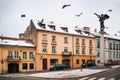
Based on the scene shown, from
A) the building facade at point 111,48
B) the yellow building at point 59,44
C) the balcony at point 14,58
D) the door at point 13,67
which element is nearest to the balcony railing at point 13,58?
the balcony at point 14,58

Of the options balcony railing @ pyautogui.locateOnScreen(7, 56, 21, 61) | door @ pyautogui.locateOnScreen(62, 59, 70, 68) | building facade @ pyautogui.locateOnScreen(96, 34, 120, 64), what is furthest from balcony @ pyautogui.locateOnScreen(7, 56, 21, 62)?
building facade @ pyautogui.locateOnScreen(96, 34, 120, 64)

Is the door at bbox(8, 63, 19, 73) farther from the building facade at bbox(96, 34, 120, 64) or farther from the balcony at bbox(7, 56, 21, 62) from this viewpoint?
the building facade at bbox(96, 34, 120, 64)

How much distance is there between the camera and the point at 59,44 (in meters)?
74.1

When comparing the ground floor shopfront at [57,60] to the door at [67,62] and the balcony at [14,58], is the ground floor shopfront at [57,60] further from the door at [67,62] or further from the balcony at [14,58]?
the balcony at [14,58]

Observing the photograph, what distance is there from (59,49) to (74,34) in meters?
7.21

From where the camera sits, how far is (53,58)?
7188cm

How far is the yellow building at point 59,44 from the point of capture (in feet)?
226

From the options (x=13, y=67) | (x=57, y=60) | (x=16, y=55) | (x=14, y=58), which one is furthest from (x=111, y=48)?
(x=13, y=67)

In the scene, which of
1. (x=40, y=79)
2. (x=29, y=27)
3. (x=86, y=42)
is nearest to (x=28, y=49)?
(x=29, y=27)

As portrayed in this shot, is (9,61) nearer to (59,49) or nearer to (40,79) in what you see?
(59,49)

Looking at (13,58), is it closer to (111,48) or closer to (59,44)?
(59,44)

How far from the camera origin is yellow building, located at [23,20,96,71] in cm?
6875

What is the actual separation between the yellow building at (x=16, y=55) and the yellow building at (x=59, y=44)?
6.45 ft

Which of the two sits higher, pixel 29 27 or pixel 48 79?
pixel 29 27
